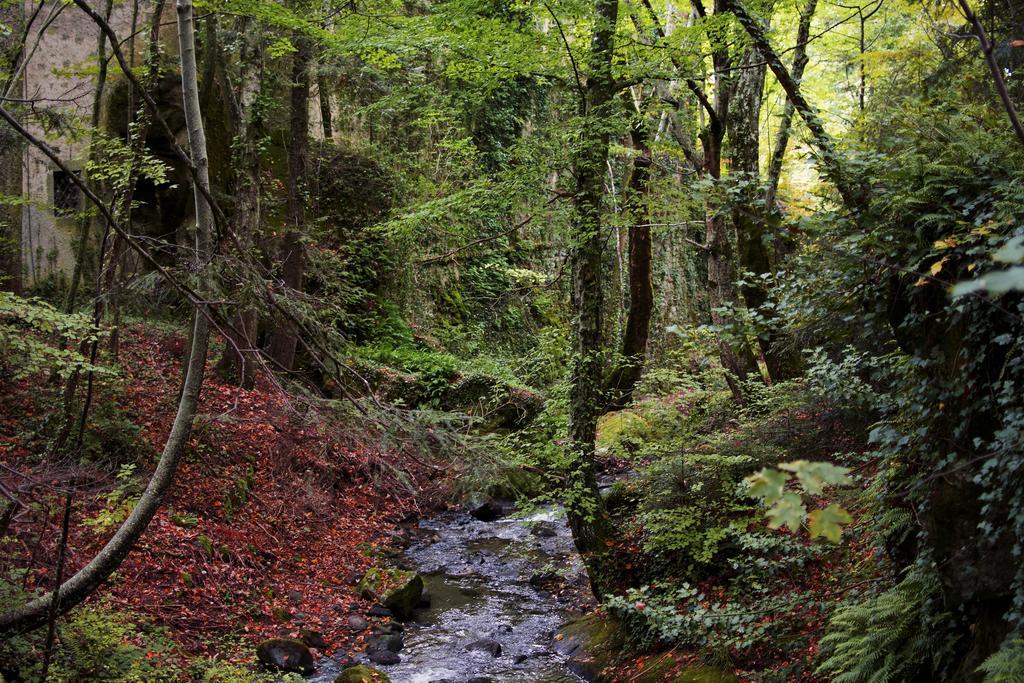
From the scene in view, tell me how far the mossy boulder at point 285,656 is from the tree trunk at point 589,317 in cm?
335

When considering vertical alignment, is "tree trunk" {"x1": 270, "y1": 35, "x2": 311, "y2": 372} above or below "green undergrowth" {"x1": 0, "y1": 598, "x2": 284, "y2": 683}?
above

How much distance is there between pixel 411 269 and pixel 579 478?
11.6m

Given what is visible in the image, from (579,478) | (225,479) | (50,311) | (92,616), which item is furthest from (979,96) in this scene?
(225,479)

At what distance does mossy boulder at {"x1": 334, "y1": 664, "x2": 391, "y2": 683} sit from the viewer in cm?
702

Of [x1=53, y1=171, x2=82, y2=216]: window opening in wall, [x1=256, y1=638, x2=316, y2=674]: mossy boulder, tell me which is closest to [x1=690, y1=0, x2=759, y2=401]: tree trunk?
[x1=256, y1=638, x2=316, y2=674]: mossy boulder

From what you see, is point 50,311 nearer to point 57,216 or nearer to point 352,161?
point 57,216

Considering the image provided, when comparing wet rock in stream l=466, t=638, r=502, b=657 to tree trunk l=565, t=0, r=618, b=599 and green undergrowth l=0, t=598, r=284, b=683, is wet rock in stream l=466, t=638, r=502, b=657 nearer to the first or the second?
tree trunk l=565, t=0, r=618, b=599

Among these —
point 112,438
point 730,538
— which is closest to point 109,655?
point 112,438

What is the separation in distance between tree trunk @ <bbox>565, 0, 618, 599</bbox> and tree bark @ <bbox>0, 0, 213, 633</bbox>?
395 cm

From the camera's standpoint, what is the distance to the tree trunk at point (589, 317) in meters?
7.86

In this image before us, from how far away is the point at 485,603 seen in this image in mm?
9875

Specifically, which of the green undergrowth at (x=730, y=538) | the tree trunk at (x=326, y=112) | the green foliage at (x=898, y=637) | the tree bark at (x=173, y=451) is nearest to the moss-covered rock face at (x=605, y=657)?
the green undergrowth at (x=730, y=538)

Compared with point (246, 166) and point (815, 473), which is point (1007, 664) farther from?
point (246, 166)

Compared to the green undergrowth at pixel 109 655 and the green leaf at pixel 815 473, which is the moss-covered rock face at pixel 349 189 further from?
the green leaf at pixel 815 473
